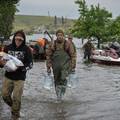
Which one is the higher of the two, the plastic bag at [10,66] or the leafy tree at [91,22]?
the plastic bag at [10,66]

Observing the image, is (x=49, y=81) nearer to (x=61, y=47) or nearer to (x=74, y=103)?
(x=74, y=103)

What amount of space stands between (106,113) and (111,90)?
5.21 metres

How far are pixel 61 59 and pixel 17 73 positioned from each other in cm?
295

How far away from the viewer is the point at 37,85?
63.5ft

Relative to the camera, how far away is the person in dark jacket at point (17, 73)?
11297 mm

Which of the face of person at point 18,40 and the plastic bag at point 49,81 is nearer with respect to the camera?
the face of person at point 18,40

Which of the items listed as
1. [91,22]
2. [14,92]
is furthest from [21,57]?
[91,22]

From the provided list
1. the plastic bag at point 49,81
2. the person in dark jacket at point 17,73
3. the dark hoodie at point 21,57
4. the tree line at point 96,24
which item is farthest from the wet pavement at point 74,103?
the tree line at point 96,24

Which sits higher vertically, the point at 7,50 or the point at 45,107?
the point at 7,50

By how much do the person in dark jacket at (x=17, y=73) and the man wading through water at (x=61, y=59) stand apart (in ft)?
8.15

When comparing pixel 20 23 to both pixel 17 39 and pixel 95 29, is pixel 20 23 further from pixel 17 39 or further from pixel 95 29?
pixel 17 39

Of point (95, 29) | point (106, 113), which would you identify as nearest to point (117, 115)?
point (106, 113)

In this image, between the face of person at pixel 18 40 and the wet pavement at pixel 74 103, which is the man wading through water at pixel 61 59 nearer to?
the wet pavement at pixel 74 103

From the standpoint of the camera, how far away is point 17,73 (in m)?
11.3
